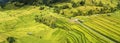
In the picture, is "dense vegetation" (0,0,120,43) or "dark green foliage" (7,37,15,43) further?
"dense vegetation" (0,0,120,43)

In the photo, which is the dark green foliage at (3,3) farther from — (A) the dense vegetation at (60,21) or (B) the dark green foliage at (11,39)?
(B) the dark green foliage at (11,39)

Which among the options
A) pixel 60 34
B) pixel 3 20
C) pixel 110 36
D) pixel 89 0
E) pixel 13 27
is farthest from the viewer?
pixel 89 0

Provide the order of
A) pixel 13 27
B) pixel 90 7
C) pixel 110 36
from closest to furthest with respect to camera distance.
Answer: pixel 110 36
pixel 13 27
pixel 90 7

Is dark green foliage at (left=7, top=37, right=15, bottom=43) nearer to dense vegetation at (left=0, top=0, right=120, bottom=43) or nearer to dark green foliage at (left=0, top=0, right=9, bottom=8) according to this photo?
dense vegetation at (left=0, top=0, right=120, bottom=43)

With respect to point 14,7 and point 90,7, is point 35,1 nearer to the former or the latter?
point 14,7

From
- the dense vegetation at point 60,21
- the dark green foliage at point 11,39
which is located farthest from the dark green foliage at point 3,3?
the dark green foliage at point 11,39

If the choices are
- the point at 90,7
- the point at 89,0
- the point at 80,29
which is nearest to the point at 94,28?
the point at 80,29

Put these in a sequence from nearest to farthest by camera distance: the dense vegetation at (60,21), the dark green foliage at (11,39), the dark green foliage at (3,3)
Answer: the dark green foliage at (11,39)
the dense vegetation at (60,21)
the dark green foliage at (3,3)

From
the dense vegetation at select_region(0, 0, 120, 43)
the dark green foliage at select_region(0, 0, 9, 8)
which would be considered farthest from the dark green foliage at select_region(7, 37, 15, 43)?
the dark green foliage at select_region(0, 0, 9, 8)
